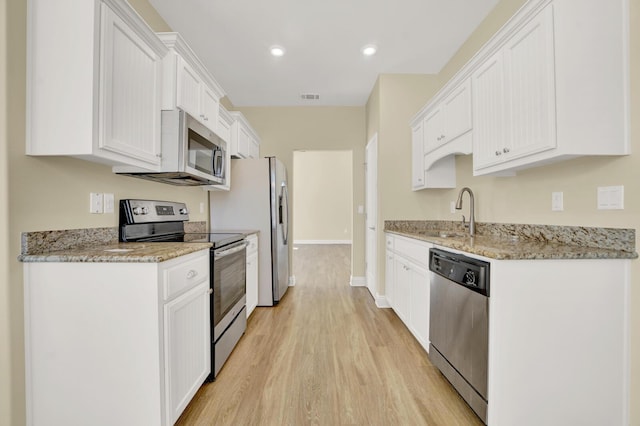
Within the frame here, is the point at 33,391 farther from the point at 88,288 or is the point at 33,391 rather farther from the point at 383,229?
the point at 383,229

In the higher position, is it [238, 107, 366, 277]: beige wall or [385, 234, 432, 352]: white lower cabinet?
[238, 107, 366, 277]: beige wall

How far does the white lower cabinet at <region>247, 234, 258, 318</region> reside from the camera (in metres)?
2.96

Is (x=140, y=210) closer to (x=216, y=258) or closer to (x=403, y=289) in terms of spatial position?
(x=216, y=258)

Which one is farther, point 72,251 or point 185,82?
point 185,82

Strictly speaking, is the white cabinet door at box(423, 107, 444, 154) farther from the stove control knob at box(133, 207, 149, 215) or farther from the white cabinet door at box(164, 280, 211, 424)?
the stove control knob at box(133, 207, 149, 215)

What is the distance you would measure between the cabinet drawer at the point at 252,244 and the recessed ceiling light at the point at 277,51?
192cm

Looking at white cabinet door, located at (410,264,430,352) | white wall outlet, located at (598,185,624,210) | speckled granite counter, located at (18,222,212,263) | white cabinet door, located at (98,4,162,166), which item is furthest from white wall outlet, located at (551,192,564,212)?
white cabinet door, located at (98,4,162,166)

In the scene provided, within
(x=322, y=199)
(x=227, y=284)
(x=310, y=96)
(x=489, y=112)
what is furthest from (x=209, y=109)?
(x=322, y=199)

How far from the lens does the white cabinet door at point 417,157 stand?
3119 mm

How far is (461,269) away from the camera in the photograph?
5.37ft

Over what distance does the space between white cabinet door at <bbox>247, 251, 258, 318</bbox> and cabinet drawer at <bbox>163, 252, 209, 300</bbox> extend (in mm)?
1145

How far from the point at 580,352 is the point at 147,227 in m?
2.60

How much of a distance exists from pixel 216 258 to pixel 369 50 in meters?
2.54

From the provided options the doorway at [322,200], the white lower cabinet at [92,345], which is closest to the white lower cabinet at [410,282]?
the white lower cabinet at [92,345]
